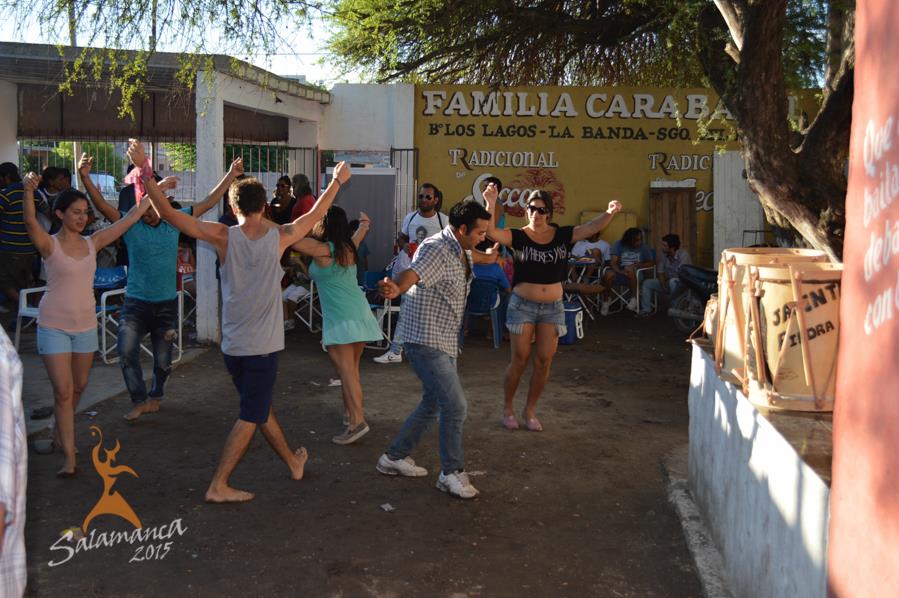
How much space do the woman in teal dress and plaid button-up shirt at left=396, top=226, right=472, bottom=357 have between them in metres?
1.14

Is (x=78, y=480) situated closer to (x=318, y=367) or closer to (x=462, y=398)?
(x=462, y=398)

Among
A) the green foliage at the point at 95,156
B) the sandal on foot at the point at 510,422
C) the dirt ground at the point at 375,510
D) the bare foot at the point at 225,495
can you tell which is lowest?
the dirt ground at the point at 375,510

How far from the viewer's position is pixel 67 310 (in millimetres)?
6160

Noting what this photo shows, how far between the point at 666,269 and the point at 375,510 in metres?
A: 9.81

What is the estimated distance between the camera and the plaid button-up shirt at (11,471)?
6.47 feet

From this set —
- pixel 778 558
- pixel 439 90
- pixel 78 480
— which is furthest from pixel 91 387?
pixel 439 90

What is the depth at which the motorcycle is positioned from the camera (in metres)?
12.5

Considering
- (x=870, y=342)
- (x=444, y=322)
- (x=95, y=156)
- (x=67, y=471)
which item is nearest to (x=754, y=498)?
(x=870, y=342)

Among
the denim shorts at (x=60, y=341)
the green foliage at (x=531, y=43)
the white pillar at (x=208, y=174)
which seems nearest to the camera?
the denim shorts at (x=60, y=341)

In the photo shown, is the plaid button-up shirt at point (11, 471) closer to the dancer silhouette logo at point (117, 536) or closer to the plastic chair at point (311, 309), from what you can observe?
the dancer silhouette logo at point (117, 536)

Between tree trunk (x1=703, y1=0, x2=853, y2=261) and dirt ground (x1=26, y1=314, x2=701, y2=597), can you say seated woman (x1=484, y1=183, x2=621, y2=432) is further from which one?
tree trunk (x1=703, y1=0, x2=853, y2=261)

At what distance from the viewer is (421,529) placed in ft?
17.9

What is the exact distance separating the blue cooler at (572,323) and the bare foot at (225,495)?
611 centimetres

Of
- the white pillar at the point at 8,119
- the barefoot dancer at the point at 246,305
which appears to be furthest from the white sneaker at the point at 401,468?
the white pillar at the point at 8,119
